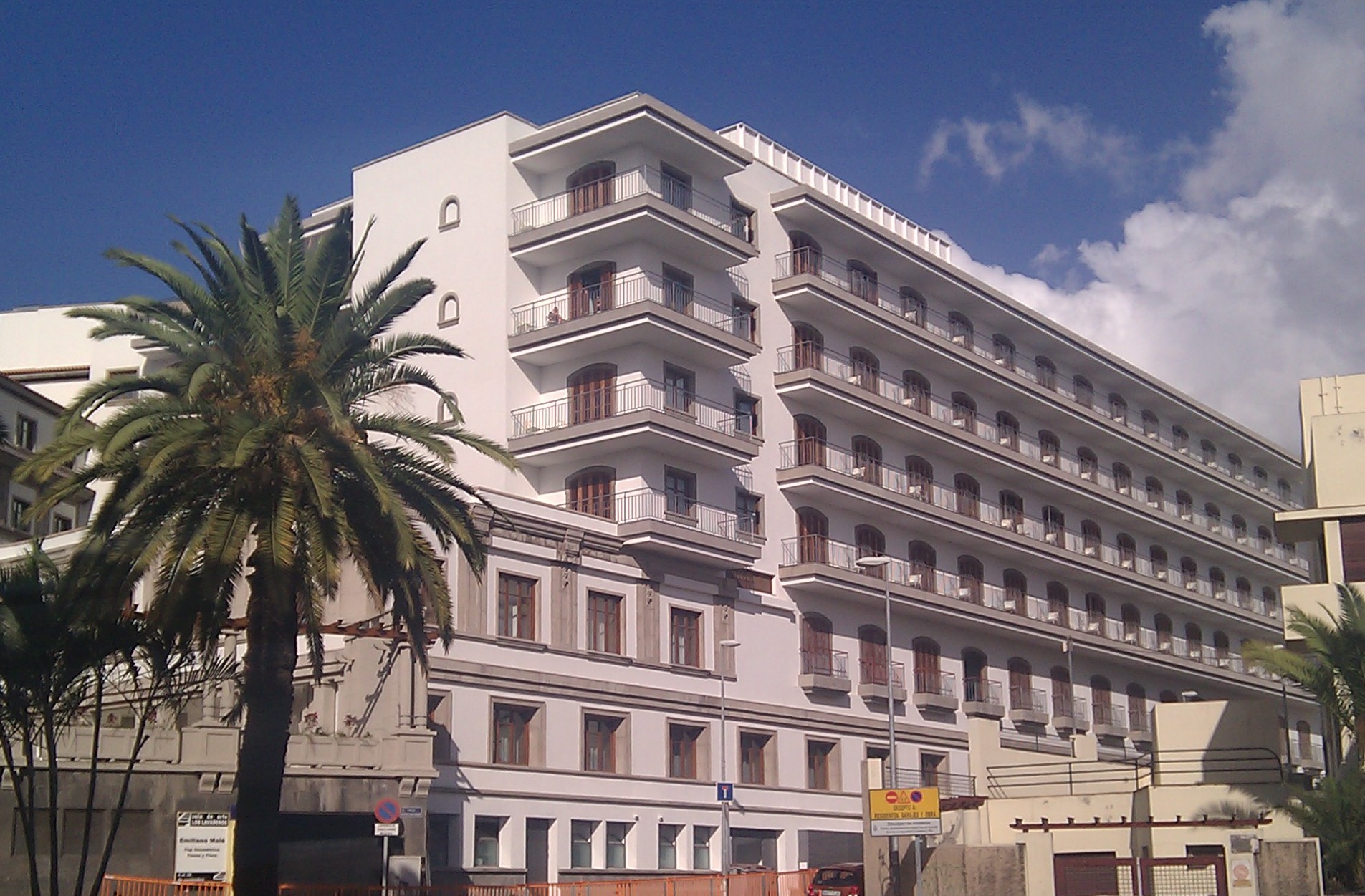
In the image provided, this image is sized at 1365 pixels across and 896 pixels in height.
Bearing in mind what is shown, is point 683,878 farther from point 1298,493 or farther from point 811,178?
point 1298,493

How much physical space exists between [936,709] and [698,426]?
16484 millimetres

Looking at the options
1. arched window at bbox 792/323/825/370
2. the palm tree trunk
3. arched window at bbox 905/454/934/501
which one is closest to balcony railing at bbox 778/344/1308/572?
arched window at bbox 792/323/825/370

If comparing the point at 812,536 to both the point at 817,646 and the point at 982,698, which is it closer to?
the point at 817,646

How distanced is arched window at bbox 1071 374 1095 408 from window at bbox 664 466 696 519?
2968 cm

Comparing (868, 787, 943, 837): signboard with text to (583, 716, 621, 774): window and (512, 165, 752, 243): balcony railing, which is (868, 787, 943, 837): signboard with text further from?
(512, 165, 752, 243): balcony railing

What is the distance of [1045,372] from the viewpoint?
71.1 metres

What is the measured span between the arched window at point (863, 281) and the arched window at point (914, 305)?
2090 millimetres

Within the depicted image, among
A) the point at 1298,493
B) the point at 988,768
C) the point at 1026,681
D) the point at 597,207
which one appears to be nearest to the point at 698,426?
the point at 597,207

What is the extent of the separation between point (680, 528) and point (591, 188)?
11361mm

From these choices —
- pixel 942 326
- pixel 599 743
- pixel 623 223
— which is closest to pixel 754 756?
pixel 599 743

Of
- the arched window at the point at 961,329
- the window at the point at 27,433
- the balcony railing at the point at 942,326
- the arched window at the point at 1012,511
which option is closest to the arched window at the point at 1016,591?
the arched window at the point at 1012,511

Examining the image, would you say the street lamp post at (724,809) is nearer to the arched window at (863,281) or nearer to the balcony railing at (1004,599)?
the balcony railing at (1004,599)

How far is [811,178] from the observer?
61469 mm

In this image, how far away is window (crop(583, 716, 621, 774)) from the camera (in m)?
45.0
